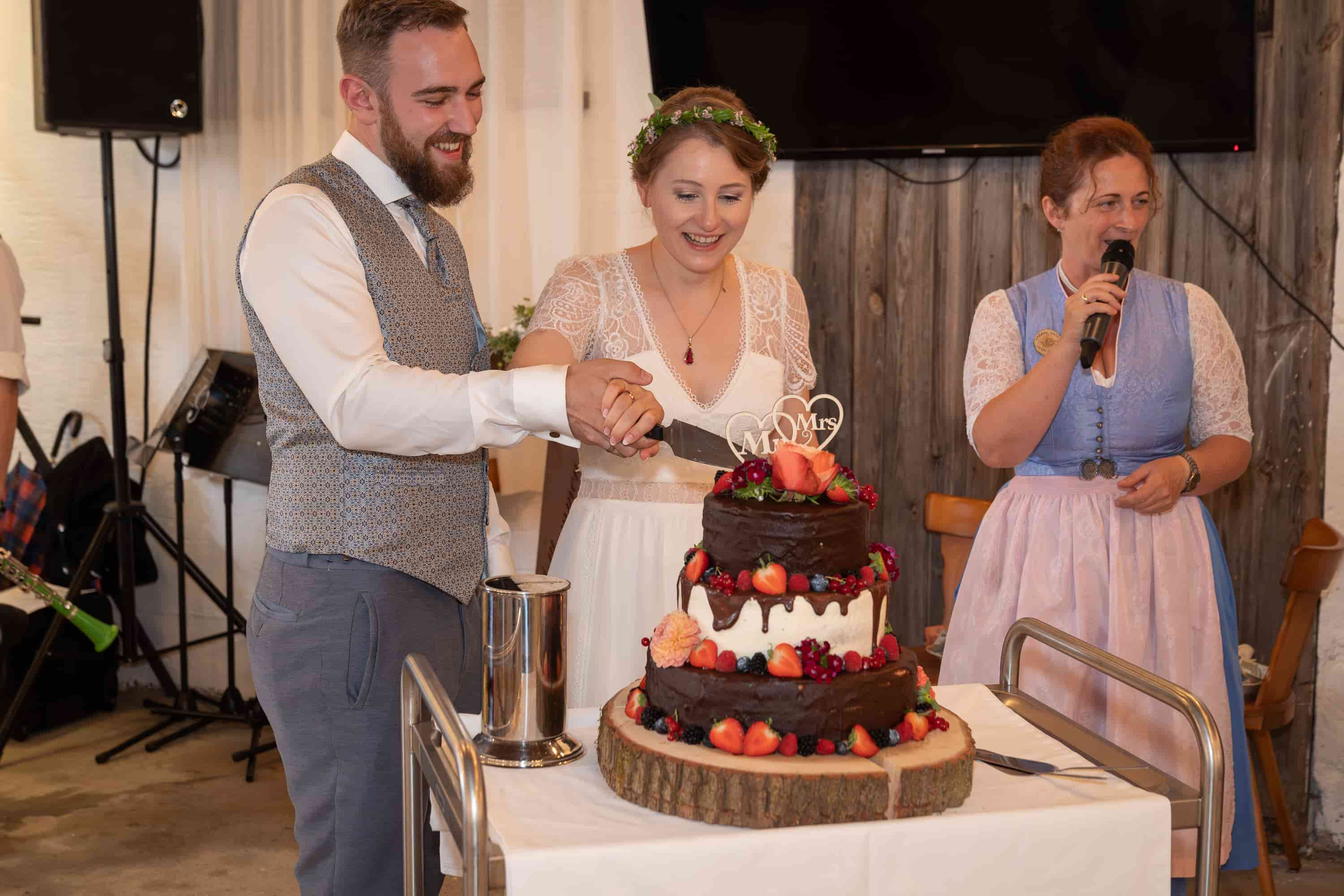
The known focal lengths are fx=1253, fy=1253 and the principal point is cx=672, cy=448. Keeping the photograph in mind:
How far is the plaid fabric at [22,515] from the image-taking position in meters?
4.26

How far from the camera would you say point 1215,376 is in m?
2.30

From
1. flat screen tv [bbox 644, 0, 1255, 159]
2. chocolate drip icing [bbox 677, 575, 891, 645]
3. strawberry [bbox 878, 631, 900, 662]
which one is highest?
flat screen tv [bbox 644, 0, 1255, 159]

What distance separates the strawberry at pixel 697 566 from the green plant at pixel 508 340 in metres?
2.00

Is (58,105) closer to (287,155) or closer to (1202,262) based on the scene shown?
(287,155)

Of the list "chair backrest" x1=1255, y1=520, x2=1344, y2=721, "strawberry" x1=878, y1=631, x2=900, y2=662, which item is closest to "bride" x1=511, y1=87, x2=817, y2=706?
"strawberry" x1=878, y1=631, x2=900, y2=662

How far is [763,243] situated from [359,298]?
1.97 m

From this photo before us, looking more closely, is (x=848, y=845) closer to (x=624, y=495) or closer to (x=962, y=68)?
(x=624, y=495)

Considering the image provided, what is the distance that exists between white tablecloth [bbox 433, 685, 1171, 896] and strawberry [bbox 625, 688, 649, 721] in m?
0.08

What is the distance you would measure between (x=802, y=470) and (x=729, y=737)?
307mm

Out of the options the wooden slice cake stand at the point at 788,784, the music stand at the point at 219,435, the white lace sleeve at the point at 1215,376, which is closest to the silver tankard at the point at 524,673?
the wooden slice cake stand at the point at 788,784

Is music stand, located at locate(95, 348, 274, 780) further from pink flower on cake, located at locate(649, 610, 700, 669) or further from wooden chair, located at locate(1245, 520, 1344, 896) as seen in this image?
wooden chair, located at locate(1245, 520, 1344, 896)

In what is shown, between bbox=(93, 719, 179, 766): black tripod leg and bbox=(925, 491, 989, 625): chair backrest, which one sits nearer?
bbox=(925, 491, 989, 625): chair backrest

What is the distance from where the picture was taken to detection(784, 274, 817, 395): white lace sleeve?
238 centimetres

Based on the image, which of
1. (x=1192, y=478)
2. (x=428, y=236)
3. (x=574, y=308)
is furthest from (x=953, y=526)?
(x=428, y=236)
